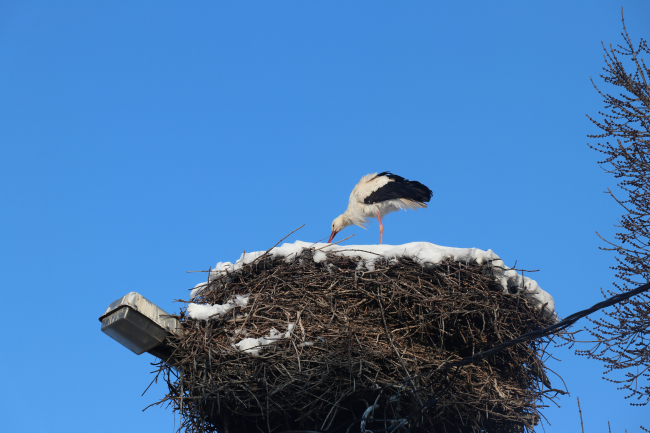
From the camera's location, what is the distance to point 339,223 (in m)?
11.3

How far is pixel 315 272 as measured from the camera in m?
6.15

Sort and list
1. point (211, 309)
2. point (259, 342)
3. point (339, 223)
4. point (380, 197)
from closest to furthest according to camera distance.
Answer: point (259, 342)
point (211, 309)
point (380, 197)
point (339, 223)

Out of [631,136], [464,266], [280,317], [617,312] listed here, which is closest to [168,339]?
[280,317]

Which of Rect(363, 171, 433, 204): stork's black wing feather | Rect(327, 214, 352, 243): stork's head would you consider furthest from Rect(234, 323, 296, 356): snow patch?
Rect(327, 214, 352, 243): stork's head

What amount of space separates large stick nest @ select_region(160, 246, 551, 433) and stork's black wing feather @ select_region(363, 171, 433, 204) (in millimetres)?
3744

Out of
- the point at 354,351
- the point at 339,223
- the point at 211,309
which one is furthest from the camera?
the point at 339,223

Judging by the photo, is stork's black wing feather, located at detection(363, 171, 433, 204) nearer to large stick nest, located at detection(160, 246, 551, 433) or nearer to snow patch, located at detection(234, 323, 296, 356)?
large stick nest, located at detection(160, 246, 551, 433)

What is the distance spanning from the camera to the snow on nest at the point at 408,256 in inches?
239

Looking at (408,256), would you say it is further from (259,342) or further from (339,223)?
(339,223)

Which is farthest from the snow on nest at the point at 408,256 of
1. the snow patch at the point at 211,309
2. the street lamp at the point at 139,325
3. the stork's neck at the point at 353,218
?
the stork's neck at the point at 353,218

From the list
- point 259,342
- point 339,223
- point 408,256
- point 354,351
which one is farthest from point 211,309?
point 339,223

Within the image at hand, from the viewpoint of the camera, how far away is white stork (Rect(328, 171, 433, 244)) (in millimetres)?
9891

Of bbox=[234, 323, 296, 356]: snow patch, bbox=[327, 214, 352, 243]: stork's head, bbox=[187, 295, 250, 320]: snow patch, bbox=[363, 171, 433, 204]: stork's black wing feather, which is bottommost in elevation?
bbox=[234, 323, 296, 356]: snow patch

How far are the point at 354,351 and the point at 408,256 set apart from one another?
1.24 meters
